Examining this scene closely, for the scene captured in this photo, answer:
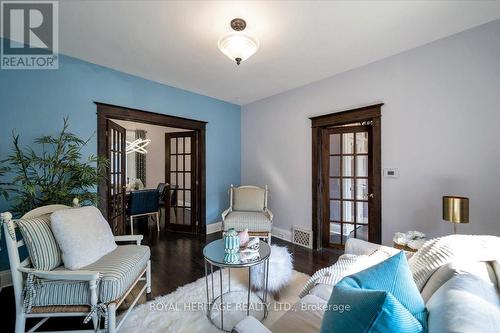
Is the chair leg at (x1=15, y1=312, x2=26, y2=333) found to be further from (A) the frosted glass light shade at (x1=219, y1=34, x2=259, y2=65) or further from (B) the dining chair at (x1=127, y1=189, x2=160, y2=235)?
(A) the frosted glass light shade at (x1=219, y1=34, x2=259, y2=65)

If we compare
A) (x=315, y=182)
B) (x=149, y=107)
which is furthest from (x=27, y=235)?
(x=315, y=182)

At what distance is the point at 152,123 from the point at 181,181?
4.42ft

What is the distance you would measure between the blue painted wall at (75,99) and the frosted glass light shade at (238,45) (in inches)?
69.5

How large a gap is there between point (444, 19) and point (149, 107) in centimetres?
355

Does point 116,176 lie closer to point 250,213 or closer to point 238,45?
point 250,213

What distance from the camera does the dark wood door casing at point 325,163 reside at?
2.72m

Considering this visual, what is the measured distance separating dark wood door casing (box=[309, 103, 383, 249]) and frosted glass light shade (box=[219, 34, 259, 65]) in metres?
1.62

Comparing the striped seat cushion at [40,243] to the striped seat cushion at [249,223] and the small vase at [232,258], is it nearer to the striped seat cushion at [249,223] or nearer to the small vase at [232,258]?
the small vase at [232,258]

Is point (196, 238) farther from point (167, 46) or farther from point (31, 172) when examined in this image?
point (167, 46)

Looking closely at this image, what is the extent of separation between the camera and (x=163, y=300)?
201 centimetres

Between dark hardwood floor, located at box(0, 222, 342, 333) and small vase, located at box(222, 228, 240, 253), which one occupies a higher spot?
small vase, located at box(222, 228, 240, 253)

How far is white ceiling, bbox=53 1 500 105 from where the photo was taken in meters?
1.80

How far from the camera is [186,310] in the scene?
1.88 m

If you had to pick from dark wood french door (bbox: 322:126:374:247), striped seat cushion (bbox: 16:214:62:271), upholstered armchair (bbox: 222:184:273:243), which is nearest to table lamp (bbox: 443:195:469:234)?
dark wood french door (bbox: 322:126:374:247)
